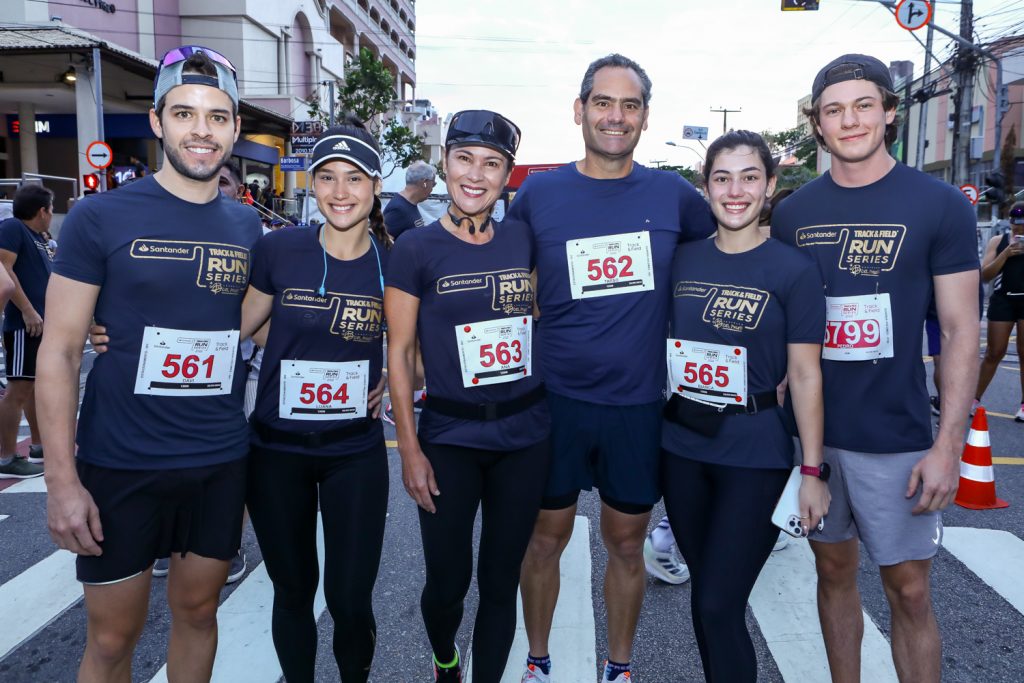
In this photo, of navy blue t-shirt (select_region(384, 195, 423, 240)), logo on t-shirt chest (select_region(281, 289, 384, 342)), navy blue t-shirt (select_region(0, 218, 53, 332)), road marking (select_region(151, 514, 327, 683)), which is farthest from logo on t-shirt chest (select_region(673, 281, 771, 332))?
navy blue t-shirt (select_region(0, 218, 53, 332))

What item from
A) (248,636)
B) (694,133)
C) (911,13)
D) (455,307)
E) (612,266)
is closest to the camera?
(455,307)

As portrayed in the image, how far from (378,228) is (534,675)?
1989 mm

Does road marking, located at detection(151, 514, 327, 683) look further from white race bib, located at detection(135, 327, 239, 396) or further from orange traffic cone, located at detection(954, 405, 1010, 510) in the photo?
orange traffic cone, located at detection(954, 405, 1010, 510)

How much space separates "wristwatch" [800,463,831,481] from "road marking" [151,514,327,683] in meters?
1.77

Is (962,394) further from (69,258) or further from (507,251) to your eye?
(69,258)

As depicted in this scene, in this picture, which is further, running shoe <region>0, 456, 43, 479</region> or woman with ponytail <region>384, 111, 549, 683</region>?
running shoe <region>0, 456, 43, 479</region>

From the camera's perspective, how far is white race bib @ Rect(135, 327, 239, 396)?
232 cm

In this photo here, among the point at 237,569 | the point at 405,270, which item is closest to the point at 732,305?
the point at 405,270

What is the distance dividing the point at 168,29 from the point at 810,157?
2193 inches

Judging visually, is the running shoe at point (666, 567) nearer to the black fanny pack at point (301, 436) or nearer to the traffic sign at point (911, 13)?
the black fanny pack at point (301, 436)

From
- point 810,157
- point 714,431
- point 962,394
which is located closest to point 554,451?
point 714,431

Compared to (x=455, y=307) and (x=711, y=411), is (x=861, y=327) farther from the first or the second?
(x=455, y=307)

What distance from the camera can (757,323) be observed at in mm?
2537

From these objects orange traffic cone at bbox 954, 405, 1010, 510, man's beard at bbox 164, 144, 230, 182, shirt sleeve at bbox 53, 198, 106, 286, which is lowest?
orange traffic cone at bbox 954, 405, 1010, 510
